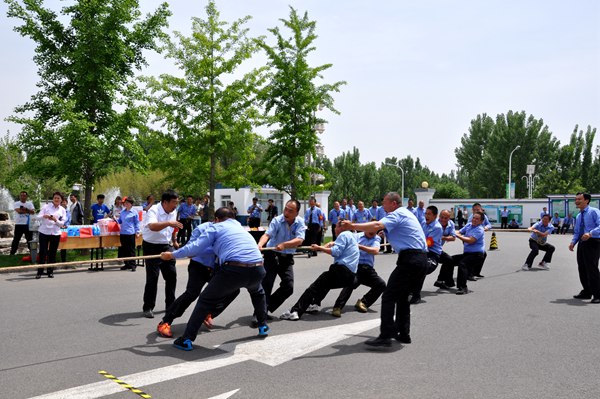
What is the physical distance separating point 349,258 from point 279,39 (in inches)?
715

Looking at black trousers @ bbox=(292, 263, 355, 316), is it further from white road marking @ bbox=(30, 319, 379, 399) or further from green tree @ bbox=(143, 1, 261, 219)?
green tree @ bbox=(143, 1, 261, 219)

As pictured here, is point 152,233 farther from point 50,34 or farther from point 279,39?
point 279,39

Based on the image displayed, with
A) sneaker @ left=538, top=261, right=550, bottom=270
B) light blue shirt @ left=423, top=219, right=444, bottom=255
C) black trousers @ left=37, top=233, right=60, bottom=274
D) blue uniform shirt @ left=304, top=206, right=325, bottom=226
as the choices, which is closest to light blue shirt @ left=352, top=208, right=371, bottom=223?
blue uniform shirt @ left=304, top=206, right=325, bottom=226

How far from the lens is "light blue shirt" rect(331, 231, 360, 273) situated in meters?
8.49

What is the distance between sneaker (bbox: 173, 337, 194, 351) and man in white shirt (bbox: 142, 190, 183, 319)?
1.74 meters

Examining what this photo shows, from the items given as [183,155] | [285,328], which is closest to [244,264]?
[285,328]

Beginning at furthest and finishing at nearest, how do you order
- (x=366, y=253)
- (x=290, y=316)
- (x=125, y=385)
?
(x=366, y=253) < (x=290, y=316) < (x=125, y=385)

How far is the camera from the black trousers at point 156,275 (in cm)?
820

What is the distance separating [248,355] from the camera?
20.2ft

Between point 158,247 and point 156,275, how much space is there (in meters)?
0.43

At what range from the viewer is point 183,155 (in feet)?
70.6

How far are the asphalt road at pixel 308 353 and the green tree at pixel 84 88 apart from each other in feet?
25.0

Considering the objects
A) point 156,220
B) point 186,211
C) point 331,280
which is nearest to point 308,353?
point 331,280

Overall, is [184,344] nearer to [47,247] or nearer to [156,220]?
[156,220]
